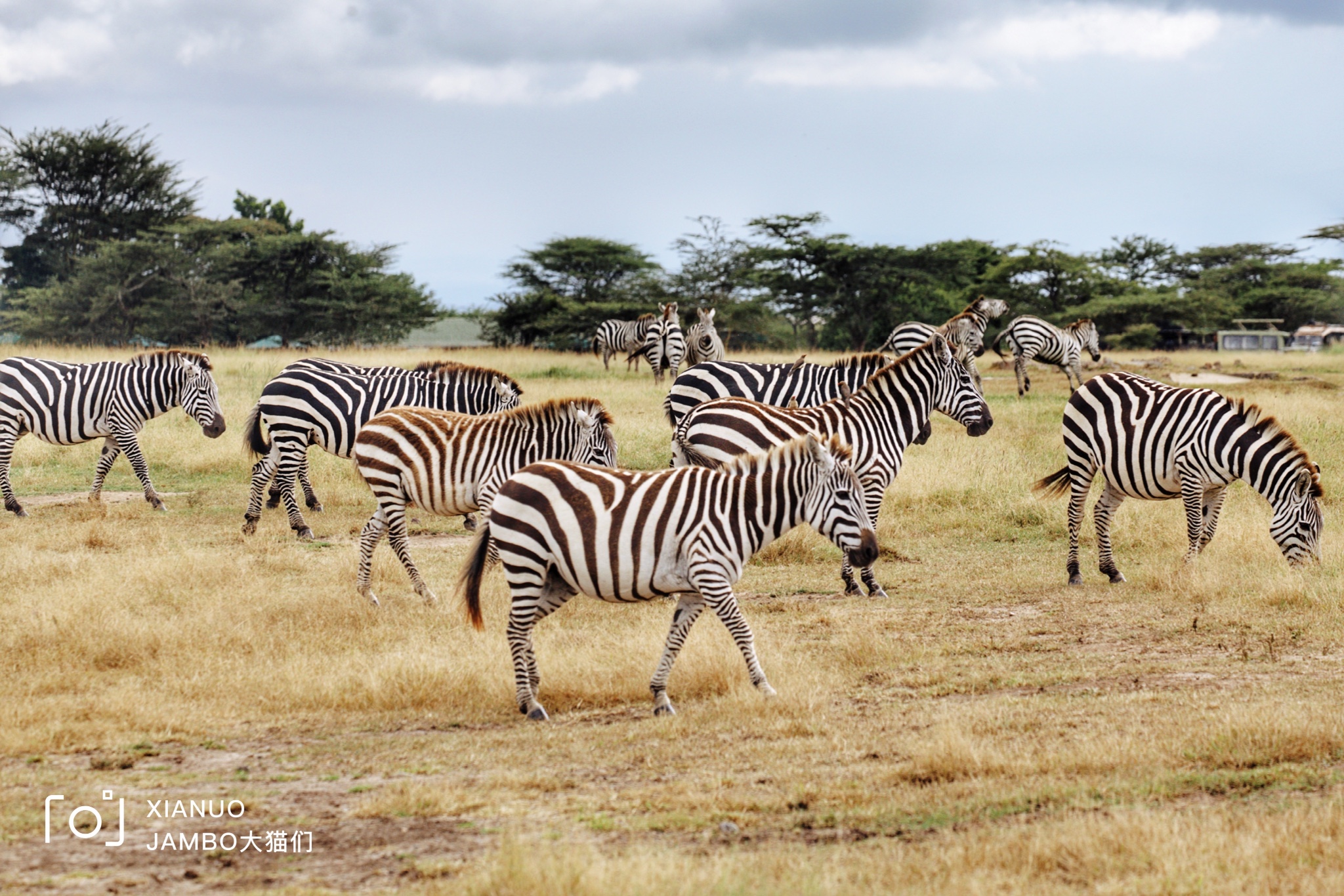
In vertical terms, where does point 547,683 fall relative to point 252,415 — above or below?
below

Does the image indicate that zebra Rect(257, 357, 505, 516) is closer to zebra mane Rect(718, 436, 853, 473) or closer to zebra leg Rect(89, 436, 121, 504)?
zebra leg Rect(89, 436, 121, 504)

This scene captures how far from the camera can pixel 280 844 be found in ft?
17.3

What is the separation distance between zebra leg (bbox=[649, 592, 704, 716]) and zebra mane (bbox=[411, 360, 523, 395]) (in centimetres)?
684

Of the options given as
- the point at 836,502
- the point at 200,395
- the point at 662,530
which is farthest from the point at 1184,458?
the point at 200,395

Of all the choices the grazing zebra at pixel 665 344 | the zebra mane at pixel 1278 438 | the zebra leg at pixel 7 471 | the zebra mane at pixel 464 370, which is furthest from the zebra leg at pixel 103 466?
the grazing zebra at pixel 665 344

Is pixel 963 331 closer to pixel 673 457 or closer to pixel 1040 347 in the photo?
pixel 1040 347

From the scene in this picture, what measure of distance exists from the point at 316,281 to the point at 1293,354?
34037 millimetres

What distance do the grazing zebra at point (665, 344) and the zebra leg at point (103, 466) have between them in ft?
47.8

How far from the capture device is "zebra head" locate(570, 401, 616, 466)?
1038 centimetres

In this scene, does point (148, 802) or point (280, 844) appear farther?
point (148, 802)

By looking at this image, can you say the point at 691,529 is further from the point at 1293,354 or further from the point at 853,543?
the point at 1293,354

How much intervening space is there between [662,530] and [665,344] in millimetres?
22425

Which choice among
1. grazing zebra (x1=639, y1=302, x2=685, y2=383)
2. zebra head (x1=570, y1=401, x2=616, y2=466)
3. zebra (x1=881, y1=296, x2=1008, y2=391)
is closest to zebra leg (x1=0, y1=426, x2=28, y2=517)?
zebra head (x1=570, y1=401, x2=616, y2=466)

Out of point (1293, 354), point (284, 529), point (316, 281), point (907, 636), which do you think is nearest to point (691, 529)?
point (907, 636)
